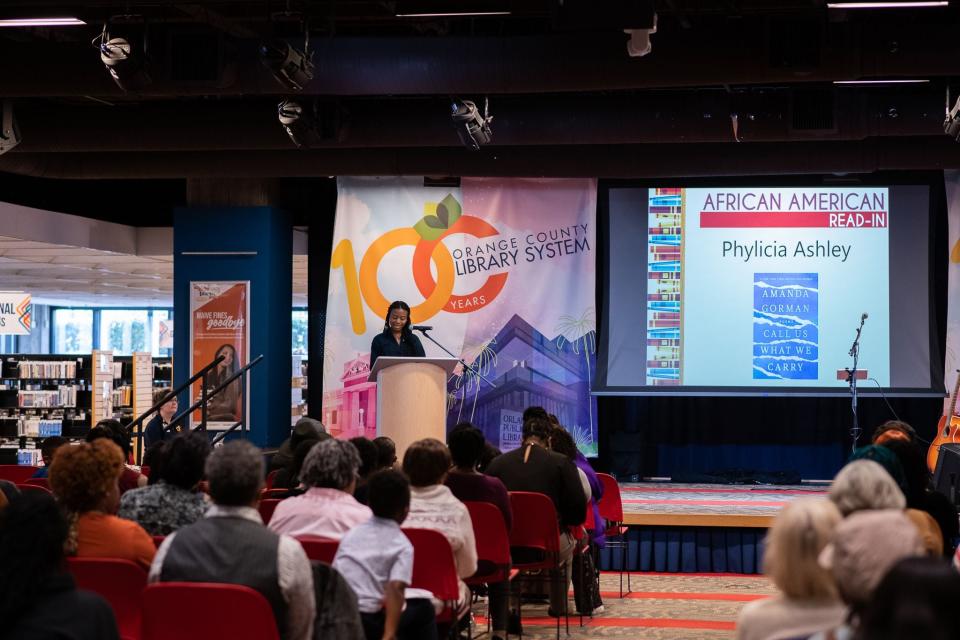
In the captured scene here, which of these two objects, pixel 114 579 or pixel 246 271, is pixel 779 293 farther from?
pixel 114 579

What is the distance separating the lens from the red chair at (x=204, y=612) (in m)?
3.08

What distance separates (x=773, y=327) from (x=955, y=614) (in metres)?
9.29

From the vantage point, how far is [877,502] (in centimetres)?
293

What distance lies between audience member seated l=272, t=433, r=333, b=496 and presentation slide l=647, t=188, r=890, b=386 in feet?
17.7

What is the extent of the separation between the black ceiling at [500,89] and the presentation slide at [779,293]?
0.58 meters

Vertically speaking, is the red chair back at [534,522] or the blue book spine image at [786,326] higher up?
the blue book spine image at [786,326]

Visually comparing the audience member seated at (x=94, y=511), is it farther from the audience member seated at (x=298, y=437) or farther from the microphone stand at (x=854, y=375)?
the microphone stand at (x=854, y=375)

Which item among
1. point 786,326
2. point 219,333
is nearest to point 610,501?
point 786,326

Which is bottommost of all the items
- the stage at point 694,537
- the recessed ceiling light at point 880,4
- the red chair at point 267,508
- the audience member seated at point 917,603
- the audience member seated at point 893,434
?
the stage at point 694,537

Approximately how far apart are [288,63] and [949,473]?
5.51 m

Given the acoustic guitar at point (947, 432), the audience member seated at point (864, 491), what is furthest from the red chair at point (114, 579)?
the acoustic guitar at point (947, 432)

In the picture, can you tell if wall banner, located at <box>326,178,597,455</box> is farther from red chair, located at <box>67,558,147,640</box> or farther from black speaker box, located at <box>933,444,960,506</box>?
red chair, located at <box>67,558,147,640</box>

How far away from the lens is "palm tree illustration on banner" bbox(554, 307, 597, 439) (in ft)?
36.2

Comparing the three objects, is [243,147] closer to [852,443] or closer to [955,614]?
[852,443]
